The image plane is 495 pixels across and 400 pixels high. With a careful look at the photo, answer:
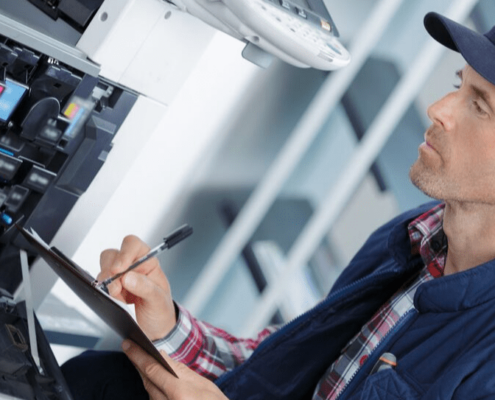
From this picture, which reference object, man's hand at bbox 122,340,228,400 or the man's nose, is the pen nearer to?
man's hand at bbox 122,340,228,400

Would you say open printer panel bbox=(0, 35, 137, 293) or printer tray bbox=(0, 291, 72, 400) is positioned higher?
open printer panel bbox=(0, 35, 137, 293)

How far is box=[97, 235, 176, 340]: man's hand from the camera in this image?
5.34 ft

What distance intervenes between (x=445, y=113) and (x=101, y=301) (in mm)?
707

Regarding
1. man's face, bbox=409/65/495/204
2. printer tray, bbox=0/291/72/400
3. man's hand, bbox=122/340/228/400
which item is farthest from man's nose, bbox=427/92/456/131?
printer tray, bbox=0/291/72/400

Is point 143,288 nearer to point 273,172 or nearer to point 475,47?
point 475,47

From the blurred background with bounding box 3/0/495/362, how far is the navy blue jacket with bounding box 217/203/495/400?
19.7 inches

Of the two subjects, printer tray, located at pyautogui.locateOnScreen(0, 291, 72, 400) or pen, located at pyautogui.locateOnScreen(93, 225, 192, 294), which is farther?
pen, located at pyautogui.locateOnScreen(93, 225, 192, 294)

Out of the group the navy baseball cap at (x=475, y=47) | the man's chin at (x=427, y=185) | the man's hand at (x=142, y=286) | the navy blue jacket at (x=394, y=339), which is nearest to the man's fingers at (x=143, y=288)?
the man's hand at (x=142, y=286)

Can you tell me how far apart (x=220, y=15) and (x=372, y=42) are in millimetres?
978

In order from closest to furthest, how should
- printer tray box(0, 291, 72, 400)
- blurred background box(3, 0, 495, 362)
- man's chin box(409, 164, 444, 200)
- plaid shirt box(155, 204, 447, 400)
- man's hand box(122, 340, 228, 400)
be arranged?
printer tray box(0, 291, 72, 400), man's hand box(122, 340, 228, 400), man's chin box(409, 164, 444, 200), plaid shirt box(155, 204, 447, 400), blurred background box(3, 0, 495, 362)

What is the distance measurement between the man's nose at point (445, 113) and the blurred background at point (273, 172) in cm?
68

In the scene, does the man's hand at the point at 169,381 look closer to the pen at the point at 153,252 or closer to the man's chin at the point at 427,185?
the pen at the point at 153,252

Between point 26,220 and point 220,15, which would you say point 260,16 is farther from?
point 26,220

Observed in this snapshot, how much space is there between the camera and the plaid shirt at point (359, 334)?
5.64 feet
